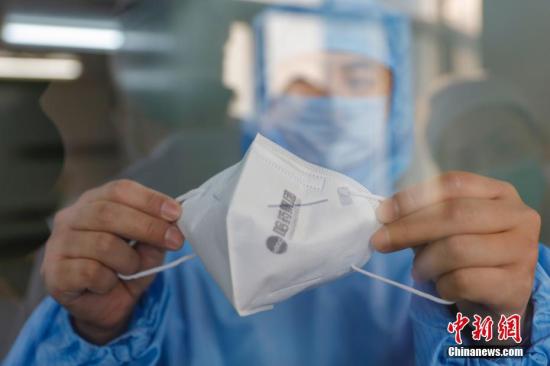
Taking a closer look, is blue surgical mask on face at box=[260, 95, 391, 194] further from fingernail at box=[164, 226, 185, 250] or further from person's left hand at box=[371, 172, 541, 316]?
fingernail at box=[164, 226, 185, 250]

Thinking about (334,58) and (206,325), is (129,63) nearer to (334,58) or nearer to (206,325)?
(334,58)

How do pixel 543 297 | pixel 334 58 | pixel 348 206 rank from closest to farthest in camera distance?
pixel 348 206 < pixel 543 297 < pixel 334 58

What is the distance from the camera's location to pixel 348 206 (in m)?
1.00

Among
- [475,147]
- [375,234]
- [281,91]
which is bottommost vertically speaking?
[375,234]

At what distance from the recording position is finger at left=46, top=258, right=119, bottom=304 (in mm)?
1093

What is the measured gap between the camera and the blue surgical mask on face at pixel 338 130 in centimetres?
117

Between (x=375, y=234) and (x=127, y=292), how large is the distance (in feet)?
1.72

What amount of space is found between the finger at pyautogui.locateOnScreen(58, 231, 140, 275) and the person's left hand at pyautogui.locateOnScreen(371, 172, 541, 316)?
0.47 meters

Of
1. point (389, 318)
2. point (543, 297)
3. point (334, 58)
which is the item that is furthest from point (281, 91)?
point (543, 297)

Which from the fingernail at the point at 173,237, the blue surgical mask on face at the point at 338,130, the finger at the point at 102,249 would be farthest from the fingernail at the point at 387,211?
the finger at the point at 102,249

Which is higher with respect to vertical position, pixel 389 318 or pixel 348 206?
pixel 348 206

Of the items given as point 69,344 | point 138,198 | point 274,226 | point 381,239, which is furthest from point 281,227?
point 69,344

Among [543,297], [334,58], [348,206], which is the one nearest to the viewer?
[348,206]

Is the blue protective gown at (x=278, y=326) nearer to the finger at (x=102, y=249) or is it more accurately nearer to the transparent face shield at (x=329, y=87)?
the finger at (x=102, y=249)
